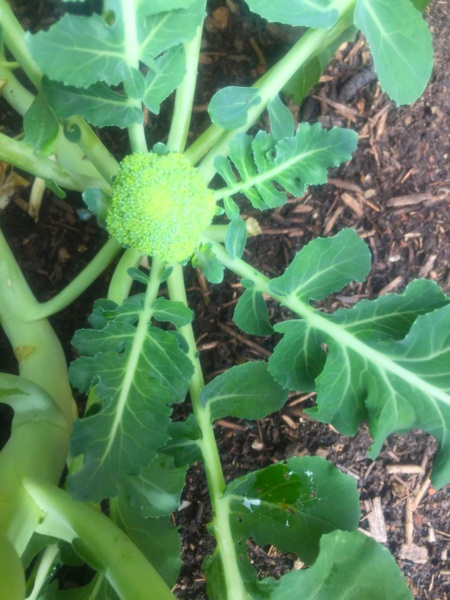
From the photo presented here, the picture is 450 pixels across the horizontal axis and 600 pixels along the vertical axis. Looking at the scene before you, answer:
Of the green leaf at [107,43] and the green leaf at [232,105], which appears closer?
the green leaf at [107,43]

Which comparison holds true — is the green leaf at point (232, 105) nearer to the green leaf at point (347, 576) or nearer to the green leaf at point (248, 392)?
the green leaf at point (248, 392)

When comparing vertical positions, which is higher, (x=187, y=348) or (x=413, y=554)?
(x=187, y=348)

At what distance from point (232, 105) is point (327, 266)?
266 millimetres

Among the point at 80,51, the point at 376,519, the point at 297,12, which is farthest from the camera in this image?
the point at 376,519

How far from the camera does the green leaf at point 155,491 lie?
0.85 m

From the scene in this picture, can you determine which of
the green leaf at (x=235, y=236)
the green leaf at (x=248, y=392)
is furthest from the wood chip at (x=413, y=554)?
the green leaf at (x=235, y=236)

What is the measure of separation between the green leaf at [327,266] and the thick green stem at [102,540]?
39 centimetres

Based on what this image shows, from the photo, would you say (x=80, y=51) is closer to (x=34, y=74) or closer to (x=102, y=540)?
(x=34, y=74)

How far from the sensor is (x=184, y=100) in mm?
920

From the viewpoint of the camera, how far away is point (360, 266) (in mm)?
856

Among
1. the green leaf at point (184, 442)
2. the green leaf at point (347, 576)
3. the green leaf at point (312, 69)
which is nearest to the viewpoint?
the green leaf at point (347, 576)

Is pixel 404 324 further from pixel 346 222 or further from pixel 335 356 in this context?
pixel 346 222

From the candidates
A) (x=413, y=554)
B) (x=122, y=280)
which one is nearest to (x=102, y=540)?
(x=122, y=280)

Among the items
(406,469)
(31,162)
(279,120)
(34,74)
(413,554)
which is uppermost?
(34,74)
